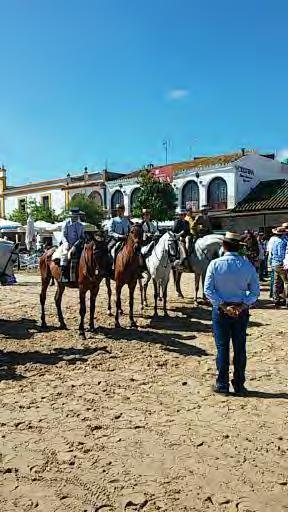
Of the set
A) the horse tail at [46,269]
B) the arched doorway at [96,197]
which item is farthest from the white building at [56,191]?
the horse tail at [46,269]

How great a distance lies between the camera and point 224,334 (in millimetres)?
5797

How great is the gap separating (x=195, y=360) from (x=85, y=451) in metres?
3.33

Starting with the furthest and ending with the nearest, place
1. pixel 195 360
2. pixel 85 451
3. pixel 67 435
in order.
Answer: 1. pixel 195 360
2. pixel 67 435
3. pixel 85 451

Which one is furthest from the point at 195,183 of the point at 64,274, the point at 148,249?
the point at 64,274

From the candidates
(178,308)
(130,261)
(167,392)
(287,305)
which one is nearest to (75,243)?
(130,261)

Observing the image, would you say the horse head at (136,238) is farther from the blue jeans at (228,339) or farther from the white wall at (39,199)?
the white wall at (39,199)

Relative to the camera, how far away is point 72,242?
991 centimetres

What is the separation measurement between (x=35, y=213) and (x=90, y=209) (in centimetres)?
737

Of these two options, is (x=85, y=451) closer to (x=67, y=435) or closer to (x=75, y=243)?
(x=67, y=435)

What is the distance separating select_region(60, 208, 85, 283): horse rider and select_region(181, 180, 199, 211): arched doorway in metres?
29.0

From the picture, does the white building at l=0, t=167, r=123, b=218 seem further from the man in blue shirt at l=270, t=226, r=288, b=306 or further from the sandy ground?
the sandy ground

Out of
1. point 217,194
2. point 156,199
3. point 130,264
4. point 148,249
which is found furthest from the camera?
point 217,194

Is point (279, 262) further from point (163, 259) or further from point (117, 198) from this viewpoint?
point (117, 198)

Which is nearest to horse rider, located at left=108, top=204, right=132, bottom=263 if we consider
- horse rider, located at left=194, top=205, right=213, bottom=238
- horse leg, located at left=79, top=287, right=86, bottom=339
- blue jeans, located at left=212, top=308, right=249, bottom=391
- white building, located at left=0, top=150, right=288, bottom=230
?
horse leg, located at left=79, top=287, right=86, bottom=339
